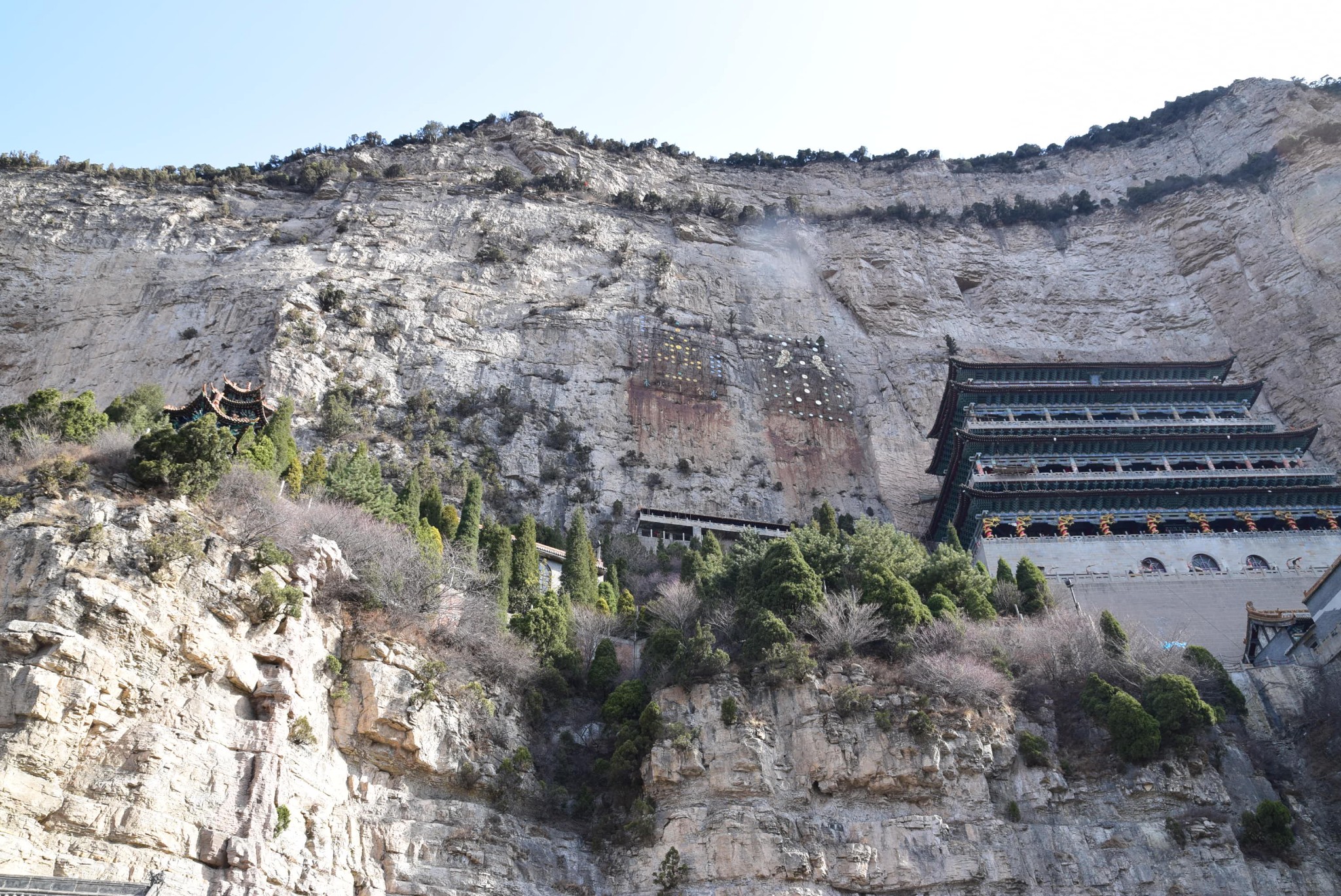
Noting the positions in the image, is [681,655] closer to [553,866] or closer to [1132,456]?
[553,866]

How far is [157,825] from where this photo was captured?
17.2 meters

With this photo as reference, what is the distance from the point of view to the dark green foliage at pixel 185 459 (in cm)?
2156

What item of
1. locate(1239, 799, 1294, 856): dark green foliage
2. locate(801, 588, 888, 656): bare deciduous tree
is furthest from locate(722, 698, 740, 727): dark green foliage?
locate(1239, 799, 1294, 856): dark green foliage

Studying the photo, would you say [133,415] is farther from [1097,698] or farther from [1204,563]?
[1204,563]

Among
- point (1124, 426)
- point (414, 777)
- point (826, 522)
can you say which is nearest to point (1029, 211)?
point (1124, 426)

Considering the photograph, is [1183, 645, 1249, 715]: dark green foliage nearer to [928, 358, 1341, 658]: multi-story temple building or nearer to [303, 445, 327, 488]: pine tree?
[928, 358, 1341, 658]: multi-story temple building

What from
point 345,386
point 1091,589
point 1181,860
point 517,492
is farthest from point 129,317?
point 1181,860

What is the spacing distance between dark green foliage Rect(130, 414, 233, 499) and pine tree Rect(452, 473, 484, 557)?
8.40m

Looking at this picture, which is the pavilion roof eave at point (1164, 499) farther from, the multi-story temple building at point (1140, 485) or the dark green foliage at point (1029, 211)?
the dark green foliage at point (1029, 211)

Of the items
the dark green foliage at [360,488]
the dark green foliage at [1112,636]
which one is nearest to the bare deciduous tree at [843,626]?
the dark green foliage at [1112,636]

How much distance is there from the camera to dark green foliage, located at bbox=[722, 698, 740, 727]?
2377cm

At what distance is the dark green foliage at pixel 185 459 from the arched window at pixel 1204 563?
32.1 m

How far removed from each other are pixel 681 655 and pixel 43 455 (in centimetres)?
1403

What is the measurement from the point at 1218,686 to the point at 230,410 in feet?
95.2
